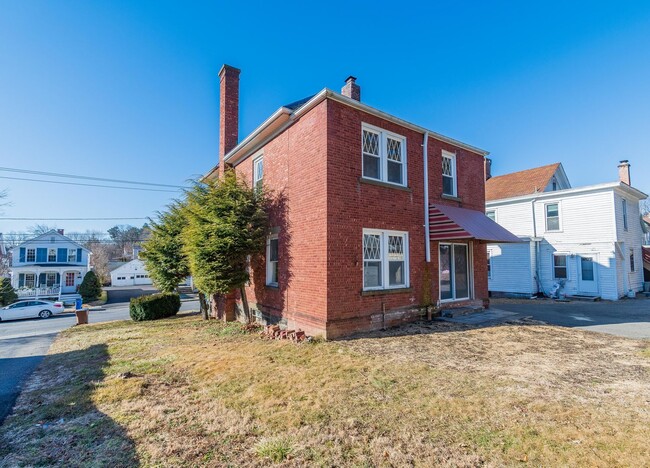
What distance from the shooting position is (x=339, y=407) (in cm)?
452

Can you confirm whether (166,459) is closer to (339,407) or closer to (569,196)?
(339,407)

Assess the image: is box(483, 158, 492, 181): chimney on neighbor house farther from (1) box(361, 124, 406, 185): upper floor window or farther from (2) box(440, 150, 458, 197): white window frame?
(1) box(361, 124, 406, 185): upper floor window

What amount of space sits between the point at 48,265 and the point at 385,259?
45.8 metres

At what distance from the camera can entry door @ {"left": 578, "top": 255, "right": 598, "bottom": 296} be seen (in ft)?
59.0

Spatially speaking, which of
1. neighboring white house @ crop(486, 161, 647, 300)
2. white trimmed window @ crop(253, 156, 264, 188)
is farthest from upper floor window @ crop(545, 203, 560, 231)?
white trimmed window @ crop(253, 156, 264, 188)

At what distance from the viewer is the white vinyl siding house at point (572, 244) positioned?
1767 centimetres

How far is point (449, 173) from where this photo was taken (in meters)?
12.4

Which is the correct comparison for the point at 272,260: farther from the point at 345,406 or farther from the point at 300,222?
the point at 345,406

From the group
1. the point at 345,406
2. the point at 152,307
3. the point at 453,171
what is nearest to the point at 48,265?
the point at 152,307

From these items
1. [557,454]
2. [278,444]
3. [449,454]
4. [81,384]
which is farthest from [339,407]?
[81,384]

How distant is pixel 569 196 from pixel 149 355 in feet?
72.4

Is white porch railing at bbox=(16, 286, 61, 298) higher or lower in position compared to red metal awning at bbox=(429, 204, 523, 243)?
lower

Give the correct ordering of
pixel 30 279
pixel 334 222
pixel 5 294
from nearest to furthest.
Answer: pixel 334 222 → pixel 5 294 → pixel 30 279

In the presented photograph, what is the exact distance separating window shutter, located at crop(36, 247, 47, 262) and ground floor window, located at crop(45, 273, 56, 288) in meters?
1.90
